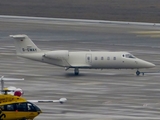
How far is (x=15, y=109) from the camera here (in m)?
43.7

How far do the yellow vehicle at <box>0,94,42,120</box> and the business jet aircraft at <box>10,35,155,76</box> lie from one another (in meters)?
23.2

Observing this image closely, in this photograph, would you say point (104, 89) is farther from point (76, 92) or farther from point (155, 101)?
point (155, 101)

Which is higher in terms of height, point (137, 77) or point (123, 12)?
point (123, 12)

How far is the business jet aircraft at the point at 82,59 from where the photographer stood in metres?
67.4

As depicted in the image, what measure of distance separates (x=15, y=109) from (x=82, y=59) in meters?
24.6

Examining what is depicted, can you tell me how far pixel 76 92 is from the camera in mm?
58000

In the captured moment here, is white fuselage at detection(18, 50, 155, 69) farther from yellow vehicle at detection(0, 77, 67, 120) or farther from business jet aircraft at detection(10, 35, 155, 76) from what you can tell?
yellow vehicle at detection(0, 77, 67, 120)

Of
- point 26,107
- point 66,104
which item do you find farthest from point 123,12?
point 26,107

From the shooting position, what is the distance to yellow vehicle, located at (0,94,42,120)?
43156mm

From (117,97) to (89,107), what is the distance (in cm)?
519

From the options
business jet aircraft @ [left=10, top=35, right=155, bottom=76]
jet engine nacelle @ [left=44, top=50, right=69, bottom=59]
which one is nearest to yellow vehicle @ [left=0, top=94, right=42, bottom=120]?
jet engine nacelle @ [left=44, top=50, right=69, bottom=59]

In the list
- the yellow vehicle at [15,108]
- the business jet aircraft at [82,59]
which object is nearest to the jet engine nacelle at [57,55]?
the business jet aircraft at [82,59]

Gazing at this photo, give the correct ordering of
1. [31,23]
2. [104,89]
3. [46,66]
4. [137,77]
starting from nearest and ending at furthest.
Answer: [104,89], [137,77], [46,66], [31,23]

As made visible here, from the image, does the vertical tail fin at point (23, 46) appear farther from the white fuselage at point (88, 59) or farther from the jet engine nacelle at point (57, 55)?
the jet engine nacelle at point (57, 55)
